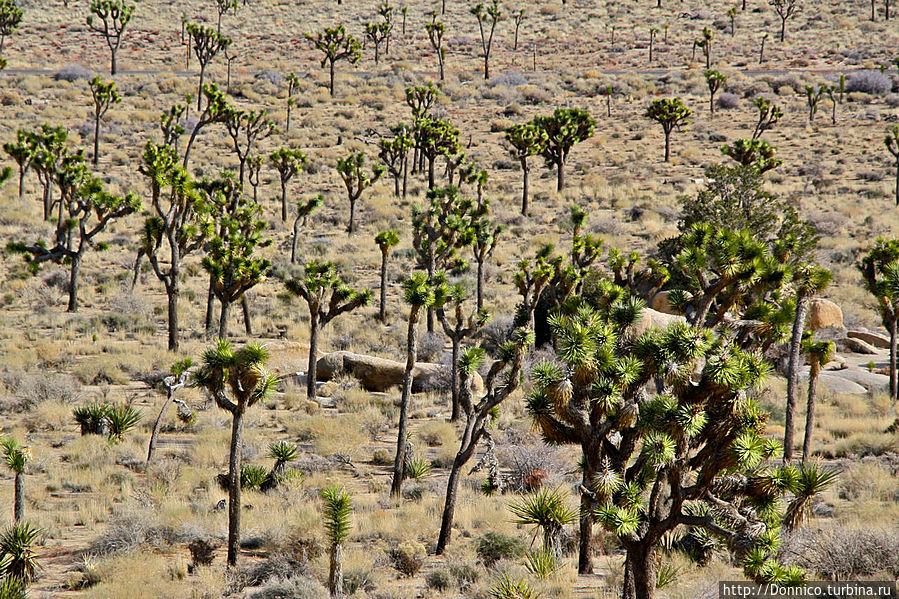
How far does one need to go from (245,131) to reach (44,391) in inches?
1538

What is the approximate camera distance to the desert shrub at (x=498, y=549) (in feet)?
40.5

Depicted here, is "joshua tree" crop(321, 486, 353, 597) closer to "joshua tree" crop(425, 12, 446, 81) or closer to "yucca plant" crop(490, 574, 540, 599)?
"yucca plant" crop(490, 574, 540, 599)

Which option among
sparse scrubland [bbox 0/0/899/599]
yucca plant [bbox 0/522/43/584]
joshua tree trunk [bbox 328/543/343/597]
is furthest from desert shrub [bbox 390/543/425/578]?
yucca plant [bbox 0/522/43/584]

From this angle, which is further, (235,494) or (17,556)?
(235,494)

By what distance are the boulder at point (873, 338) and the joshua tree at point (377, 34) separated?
59311 mm

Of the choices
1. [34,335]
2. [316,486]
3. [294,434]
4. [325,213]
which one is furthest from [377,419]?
[325,213]

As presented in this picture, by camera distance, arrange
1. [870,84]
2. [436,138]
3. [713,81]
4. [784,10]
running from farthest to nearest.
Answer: [784,10] → [870,84] → [713,81] → [436,138]

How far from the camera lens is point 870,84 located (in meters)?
65.8

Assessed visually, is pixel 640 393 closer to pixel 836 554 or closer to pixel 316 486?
pixel 836 554

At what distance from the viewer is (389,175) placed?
53250 millimetres

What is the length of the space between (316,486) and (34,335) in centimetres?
1816

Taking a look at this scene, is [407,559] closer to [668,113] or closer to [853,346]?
[853,346]

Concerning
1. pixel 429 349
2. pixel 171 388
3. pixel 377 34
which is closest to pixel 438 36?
pixel 377 34

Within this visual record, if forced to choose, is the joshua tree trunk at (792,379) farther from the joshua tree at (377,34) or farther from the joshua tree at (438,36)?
the joshua tree at (377,34)
